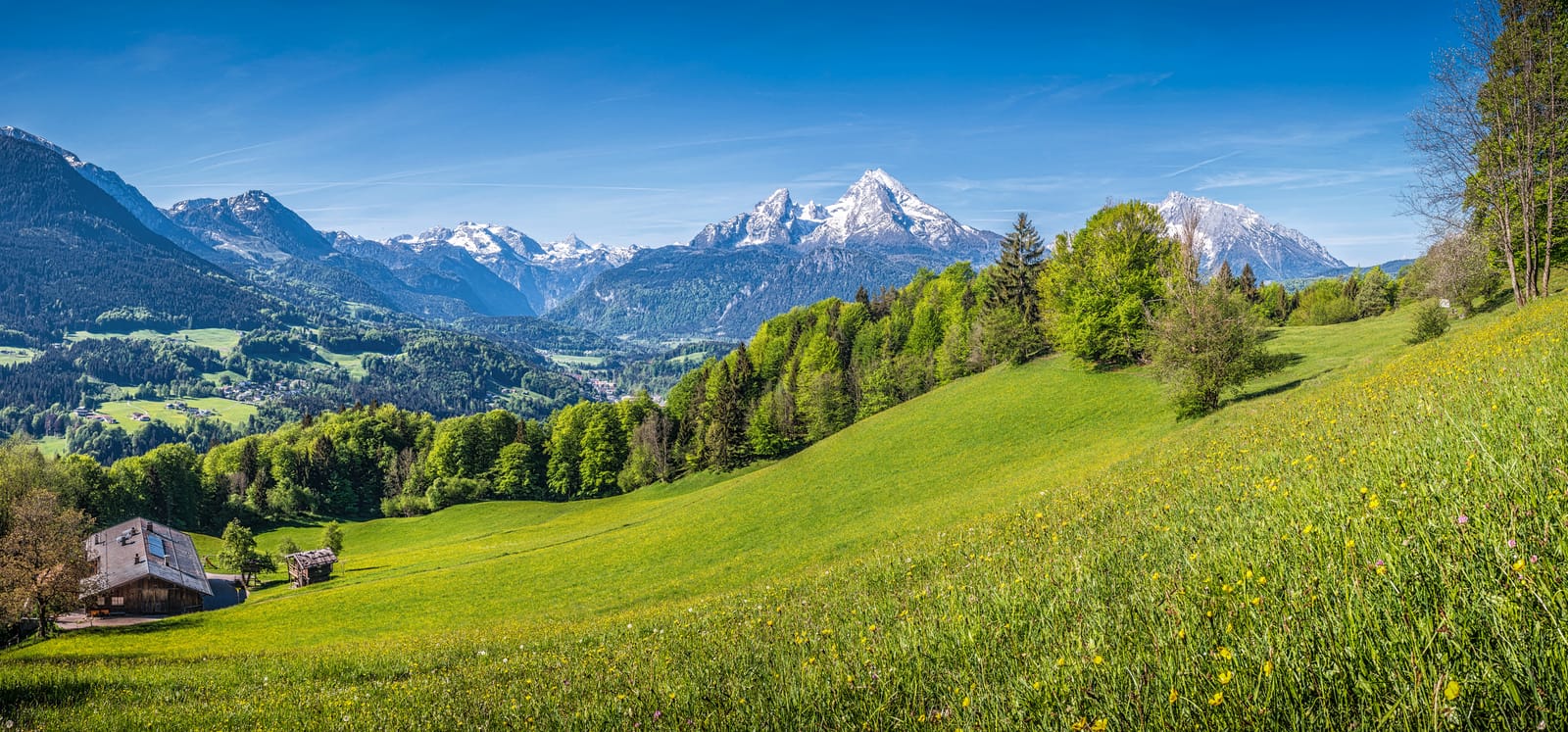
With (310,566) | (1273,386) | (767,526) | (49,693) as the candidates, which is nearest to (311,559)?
(310,566)

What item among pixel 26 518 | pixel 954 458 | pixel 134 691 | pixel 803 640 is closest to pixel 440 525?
pixel 26 518

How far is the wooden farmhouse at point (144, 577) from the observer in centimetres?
5475

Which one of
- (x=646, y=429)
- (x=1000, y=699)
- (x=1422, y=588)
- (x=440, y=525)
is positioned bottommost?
(x=440, y=525)

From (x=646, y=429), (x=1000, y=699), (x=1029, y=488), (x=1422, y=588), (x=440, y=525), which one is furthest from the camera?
(x=646, y=429)

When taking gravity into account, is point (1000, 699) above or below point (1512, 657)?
below

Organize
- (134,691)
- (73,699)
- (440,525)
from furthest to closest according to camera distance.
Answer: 1. (440,525)
2. (134,691)
3. (73,699)

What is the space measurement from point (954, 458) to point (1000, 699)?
39768 millimetres

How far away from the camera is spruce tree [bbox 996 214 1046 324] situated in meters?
70.1

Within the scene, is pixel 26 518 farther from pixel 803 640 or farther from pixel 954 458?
pixel 954 458

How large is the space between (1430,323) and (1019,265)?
134 feet

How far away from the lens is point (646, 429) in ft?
309

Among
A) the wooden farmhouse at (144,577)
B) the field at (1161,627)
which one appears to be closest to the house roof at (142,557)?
the wooden farmhouse at (144,577)

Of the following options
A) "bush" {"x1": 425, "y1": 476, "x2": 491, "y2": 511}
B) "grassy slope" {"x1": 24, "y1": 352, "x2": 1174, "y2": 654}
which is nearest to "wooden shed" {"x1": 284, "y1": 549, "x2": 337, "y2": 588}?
"grassy slope" {"x1": 24, "y1": 352, "x2": 1174, "y2": 654}

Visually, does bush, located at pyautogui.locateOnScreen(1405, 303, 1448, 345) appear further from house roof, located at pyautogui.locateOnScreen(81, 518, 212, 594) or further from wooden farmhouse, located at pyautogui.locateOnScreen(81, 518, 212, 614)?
wooden farmhouse, located at pyautogui.locateOnScreen(81, 518, 212, 614)
